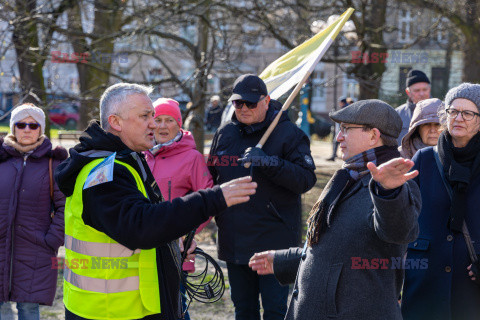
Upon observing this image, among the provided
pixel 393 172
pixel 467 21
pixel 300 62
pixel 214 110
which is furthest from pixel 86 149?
pixel 467 21

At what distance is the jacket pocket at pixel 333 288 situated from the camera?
9.20 ft

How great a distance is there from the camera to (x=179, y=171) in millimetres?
4488

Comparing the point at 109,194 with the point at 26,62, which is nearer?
the point at 109,194

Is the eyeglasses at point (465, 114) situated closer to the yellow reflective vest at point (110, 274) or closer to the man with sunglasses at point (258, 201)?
the man with sunglasses at point (258, 201)

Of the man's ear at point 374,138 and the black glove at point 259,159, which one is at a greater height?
the man's ear at point 374,138

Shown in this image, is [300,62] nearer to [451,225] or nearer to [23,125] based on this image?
[451,225]

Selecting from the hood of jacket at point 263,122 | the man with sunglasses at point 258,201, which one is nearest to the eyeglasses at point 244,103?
the man with sunglasses at point 258,201

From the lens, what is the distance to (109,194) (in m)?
2.74

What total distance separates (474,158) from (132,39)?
6.19 meters

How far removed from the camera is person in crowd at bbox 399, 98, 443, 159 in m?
4.30

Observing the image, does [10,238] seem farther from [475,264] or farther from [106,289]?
[475,264]

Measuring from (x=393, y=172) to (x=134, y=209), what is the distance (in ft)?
3.51

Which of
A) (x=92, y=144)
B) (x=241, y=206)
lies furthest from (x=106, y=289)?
(x=241, y=206)

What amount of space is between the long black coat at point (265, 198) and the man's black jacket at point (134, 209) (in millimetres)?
1481
